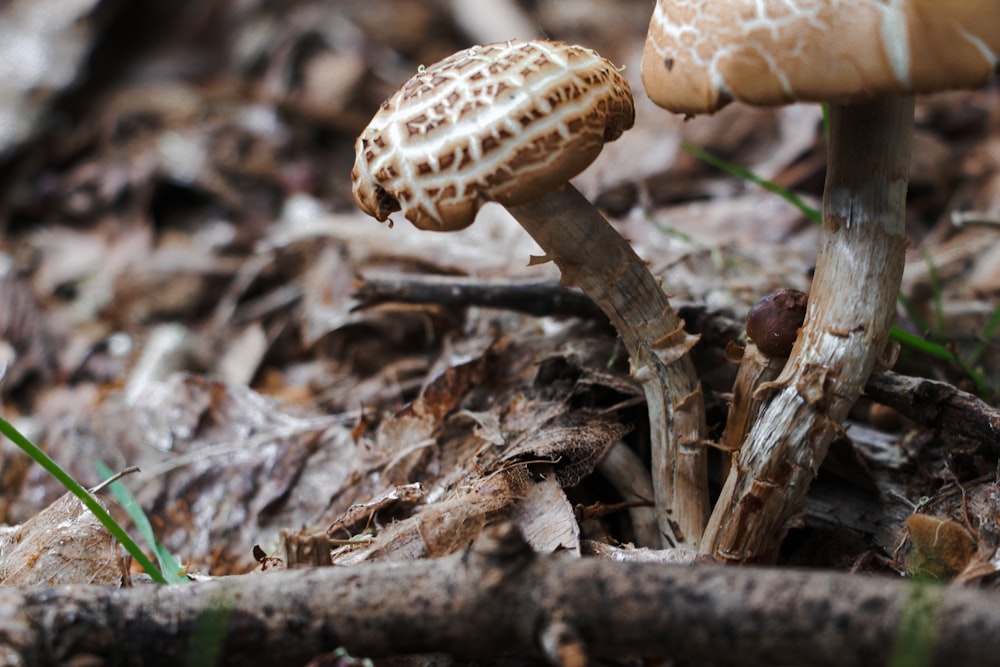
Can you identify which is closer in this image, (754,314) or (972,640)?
(972,640)

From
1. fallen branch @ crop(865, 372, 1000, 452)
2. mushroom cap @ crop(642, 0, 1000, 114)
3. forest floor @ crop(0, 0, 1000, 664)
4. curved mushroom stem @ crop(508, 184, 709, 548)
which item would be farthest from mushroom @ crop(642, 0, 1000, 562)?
forest floor @ crop(0, 0, 1000, 664)

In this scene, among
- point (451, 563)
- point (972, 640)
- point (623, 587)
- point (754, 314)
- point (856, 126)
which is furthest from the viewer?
point (754, 314)

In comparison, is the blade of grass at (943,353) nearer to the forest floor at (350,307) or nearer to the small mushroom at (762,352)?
the forest floor at (350,307)

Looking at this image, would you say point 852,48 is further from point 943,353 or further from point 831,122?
point 943,353

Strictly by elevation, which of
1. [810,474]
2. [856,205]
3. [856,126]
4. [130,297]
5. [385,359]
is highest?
[856,126]

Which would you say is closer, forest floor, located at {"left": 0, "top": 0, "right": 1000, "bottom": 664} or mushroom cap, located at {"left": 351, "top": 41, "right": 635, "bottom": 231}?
mushroom cap, located at {"left": 351, "top": 41, "right": 635, "bottom": 231}

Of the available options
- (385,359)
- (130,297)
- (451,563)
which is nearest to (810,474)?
(451,563)

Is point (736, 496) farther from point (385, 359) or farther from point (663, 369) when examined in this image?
point (385, 359)

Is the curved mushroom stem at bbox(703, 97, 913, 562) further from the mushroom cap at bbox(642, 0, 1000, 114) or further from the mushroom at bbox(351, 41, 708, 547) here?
the mushroom cap at bbox(642, 0, 1000, 114)
